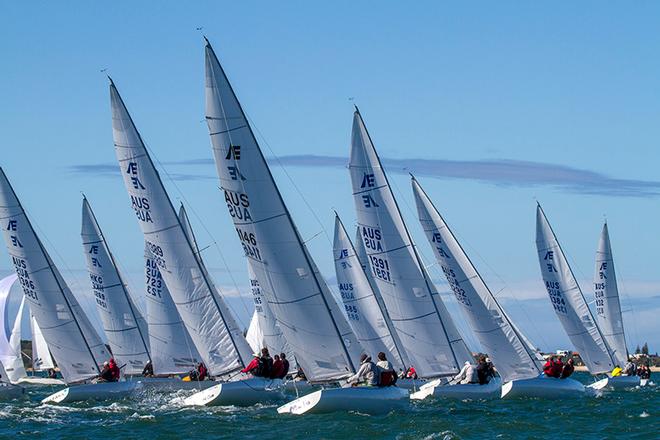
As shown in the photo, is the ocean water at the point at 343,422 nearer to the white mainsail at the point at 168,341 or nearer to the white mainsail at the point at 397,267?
the white mainsail at the point at 397,267

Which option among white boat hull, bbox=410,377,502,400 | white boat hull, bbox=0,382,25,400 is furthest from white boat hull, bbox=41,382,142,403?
white boat hull, bbox=410,377,502,400

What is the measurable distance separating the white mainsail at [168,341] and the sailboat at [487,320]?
8287 mm

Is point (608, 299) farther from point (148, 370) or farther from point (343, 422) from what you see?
point (343, 422)

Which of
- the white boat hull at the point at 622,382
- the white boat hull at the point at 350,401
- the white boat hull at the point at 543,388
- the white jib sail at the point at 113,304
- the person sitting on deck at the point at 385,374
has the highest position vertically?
the white jib sail at the point at 113,304

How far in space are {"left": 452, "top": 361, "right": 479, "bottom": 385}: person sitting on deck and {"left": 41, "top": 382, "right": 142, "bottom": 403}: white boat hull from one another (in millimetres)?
9916

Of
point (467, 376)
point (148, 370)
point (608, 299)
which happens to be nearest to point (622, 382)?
point (608, 299)

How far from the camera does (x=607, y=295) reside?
58.2m

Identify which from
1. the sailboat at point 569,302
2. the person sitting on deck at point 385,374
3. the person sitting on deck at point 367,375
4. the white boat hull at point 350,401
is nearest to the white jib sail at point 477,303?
the sailboat at point 569,302

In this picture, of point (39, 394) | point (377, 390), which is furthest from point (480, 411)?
point (39, 394)

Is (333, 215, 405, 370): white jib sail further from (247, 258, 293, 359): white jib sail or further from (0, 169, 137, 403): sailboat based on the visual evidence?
(0, 169, 137, 403): sailboat

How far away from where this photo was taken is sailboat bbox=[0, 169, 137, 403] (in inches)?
1697

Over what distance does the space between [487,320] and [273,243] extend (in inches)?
435

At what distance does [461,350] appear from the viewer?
41.8 metres

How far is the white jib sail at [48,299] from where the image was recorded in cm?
4316
